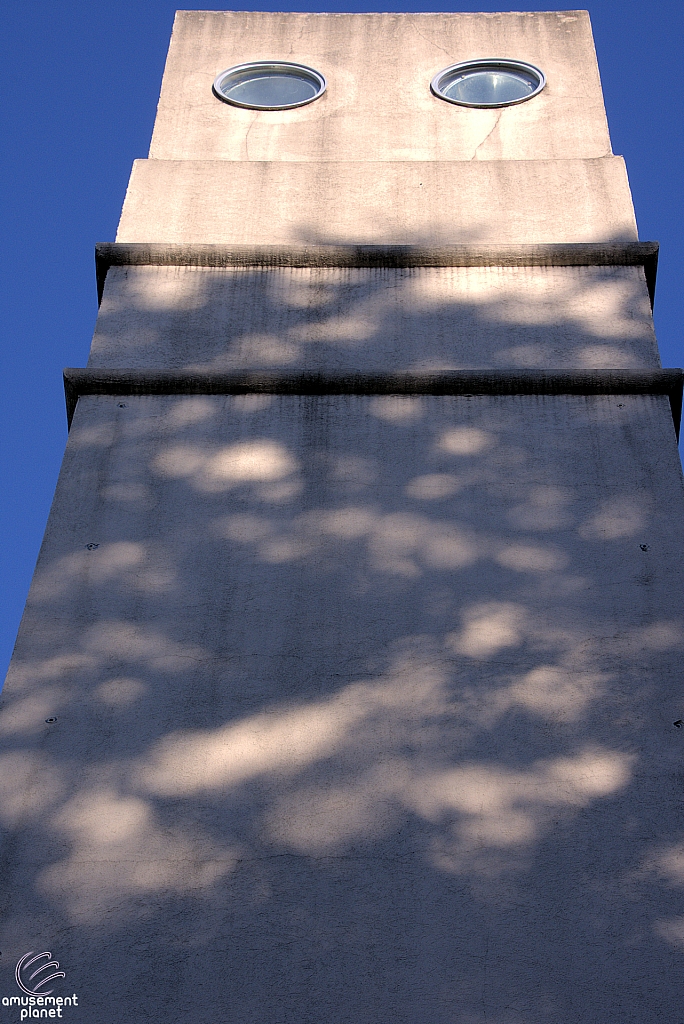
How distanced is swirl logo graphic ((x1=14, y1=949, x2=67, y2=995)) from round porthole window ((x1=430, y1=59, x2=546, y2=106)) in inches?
294

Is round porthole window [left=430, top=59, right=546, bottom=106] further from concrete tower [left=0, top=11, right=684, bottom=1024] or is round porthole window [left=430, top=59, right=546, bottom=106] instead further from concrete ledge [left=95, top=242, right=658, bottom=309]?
concrete ledge [left=95, top=242, right=658, bottom=309]

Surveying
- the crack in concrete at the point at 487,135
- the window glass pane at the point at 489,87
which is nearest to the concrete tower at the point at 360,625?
the crack in concrete at the point at 487,135

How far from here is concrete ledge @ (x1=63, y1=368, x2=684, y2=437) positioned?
24.1ft

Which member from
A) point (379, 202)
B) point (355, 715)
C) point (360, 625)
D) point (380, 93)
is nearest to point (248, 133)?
point (380, 93)

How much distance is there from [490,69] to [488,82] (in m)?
0.22

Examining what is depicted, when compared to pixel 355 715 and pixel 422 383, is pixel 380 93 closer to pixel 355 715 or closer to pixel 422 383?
pixel 422 383

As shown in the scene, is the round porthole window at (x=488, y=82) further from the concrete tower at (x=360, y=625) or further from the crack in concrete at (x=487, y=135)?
the concrete tower at (x=360, y=625)

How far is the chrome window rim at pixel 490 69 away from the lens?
1039 centimetres

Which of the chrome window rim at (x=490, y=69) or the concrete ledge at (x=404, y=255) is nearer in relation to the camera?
the concrete ledge at (x=404, y=255)

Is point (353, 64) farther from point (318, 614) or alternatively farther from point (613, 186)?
point (318, 614)

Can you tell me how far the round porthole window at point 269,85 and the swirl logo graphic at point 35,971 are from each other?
23.3 ft

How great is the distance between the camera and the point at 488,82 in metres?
10.7

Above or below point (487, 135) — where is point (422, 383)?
below

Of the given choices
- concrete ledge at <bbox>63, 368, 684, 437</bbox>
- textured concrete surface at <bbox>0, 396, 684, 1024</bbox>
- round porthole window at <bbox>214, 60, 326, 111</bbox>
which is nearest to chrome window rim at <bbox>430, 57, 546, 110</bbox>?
round porthole window at <bbox>214, 60, 326, 111</bbox>
